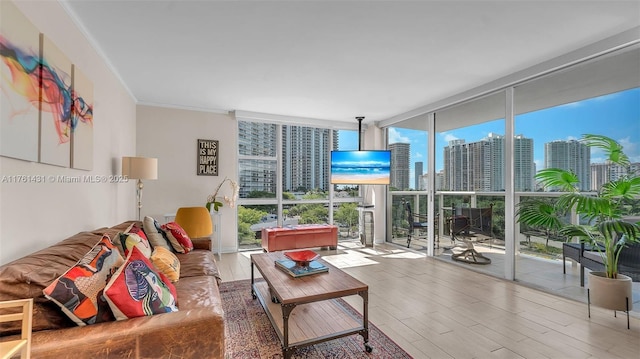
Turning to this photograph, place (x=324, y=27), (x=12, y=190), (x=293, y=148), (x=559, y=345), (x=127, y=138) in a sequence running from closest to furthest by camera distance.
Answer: (x=12, y=190) < (x=559, y=345) < (x=324, y=27) < (x=127, y=138) < (x=293, y=148)

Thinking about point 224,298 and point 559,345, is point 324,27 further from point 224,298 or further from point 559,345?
point 559,345

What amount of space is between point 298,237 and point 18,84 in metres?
3.90

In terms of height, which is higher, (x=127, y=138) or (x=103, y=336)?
(x=127, y=138)

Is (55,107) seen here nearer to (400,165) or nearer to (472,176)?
(472,176)

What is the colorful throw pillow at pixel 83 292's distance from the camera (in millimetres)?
1269

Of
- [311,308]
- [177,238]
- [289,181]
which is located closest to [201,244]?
[177,238]

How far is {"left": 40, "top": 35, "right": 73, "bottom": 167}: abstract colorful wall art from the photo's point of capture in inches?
71.0

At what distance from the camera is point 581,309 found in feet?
9.03

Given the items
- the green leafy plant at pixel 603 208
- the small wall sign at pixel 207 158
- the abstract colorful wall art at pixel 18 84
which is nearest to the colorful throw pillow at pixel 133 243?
the abstract colorful wall art at pixel 18 84

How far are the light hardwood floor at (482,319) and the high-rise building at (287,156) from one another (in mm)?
1966

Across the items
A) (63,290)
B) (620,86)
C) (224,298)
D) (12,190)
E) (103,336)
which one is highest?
(620,86)

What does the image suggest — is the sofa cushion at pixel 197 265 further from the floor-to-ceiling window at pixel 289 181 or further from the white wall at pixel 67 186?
the floor-to-ceiling window at pixel 289 181

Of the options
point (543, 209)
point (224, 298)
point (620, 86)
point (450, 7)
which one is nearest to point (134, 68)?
point (224, 298)

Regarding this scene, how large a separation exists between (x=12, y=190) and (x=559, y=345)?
11.8ft
